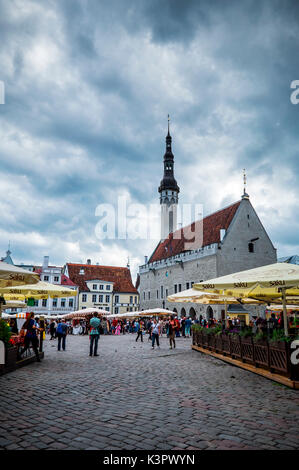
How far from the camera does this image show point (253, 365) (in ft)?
33.9

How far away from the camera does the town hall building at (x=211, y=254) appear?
4050 centimetres

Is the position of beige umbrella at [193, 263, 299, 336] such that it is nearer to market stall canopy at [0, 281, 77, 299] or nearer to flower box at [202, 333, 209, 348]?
market stall canopy at [0, 281, 77, 299]

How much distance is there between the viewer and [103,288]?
63094mm

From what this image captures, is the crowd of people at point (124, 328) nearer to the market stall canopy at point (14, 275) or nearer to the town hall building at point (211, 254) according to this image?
the market stall canopy at point (14, 275)

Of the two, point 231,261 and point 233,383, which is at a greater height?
point 231,261

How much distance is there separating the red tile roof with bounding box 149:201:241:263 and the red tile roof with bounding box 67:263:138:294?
868cm

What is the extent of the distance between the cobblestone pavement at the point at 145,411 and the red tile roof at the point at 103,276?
176ft

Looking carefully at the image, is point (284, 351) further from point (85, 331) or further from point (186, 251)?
point (186, 251)

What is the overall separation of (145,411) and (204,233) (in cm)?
4180

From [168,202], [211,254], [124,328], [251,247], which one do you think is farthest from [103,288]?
[251,247]

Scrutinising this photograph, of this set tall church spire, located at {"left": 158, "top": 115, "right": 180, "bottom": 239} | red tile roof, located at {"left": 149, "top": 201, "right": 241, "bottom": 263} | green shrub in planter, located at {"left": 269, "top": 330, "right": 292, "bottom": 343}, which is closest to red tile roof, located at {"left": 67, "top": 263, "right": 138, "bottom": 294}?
red tile roof, located at {"left": 149, "top": 201, "right": 241, "bottom": 263}

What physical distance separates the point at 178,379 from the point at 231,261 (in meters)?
33.0
